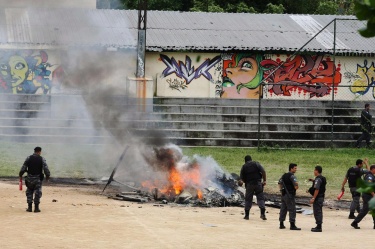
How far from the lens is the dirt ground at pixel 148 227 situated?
14.4 meters

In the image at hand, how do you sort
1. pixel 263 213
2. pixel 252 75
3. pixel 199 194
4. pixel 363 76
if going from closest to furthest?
pixel 263 213 < pixel 199 194 < pixel 252 75 < pixel 363 76

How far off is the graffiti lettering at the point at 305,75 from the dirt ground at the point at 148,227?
13.9 metres

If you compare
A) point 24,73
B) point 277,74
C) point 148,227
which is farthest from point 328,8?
point 148,227

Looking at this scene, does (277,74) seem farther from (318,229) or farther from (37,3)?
(318,229)

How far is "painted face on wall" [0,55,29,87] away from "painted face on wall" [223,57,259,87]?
8.38 metres

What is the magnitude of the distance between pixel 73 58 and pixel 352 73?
1357 centimetres

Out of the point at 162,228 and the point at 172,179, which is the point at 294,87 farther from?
the point at 162,228

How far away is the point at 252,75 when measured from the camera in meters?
33.6

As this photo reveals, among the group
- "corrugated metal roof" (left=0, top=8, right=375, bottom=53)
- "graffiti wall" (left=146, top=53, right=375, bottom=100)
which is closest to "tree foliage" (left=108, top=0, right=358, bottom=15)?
"corrugated metal roof" (left=0, top=8, right=375, bottom=53)

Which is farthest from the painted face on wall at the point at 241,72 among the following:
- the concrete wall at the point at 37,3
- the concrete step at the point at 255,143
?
the concrete wall at the point at 37,3

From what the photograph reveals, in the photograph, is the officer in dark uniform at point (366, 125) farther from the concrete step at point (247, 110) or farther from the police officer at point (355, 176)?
the police officer at point (355, 176)

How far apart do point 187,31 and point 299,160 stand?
10574 millimetres

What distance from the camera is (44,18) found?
31.7 meters

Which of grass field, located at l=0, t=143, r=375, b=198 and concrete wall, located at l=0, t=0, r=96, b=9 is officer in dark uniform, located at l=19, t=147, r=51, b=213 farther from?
A: grass field, located at l=0, t=143, r=375, b=198
